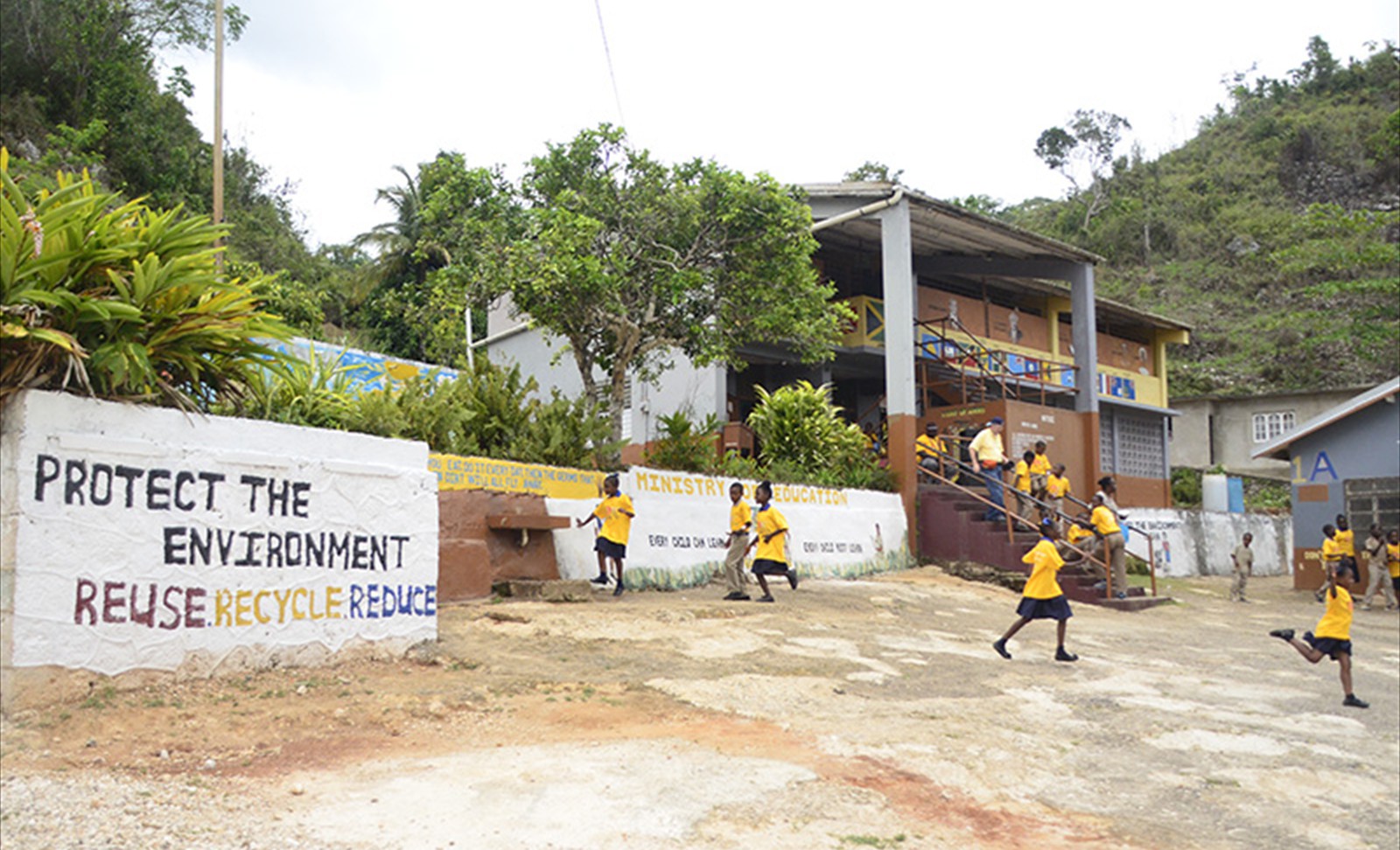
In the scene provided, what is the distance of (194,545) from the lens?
22.9 ft

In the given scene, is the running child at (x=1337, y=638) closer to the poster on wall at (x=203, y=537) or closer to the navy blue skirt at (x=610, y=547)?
the navy blue skirt at (x=610, y=547)

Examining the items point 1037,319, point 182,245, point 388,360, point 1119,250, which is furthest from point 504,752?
point 1119,250

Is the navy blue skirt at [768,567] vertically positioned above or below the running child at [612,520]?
below

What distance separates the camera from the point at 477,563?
34.7 ft

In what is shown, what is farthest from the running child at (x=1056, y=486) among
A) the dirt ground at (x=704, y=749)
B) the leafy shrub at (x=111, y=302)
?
the leafy shrub at (x=111, y=302)

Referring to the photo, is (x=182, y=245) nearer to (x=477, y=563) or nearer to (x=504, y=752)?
(x=504, y=752)

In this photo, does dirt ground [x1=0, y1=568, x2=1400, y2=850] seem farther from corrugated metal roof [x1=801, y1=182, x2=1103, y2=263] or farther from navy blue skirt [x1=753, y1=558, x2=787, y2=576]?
corrugated metal roof [x1=801, y1=182, x2=1103, y2=263]

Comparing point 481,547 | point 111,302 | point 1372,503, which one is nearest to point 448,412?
point 481,547

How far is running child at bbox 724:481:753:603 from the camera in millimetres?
12891

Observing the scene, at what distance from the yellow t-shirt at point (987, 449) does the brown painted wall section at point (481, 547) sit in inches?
327

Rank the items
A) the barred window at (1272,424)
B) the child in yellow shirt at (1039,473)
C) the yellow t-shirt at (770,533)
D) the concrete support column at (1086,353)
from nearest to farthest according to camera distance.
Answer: the yellow t-shirt at (770,533) → the child in yellow shirt at (1039,473) → the concrete support column at (1086,353) → the barred window at (1272,424)

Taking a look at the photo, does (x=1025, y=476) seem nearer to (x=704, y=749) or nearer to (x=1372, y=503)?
(x=1372, y=503)

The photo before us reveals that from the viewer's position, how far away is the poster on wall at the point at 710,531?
41.8 ft

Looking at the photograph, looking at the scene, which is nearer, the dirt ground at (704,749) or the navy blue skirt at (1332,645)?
the dirt ground at (704,749)
